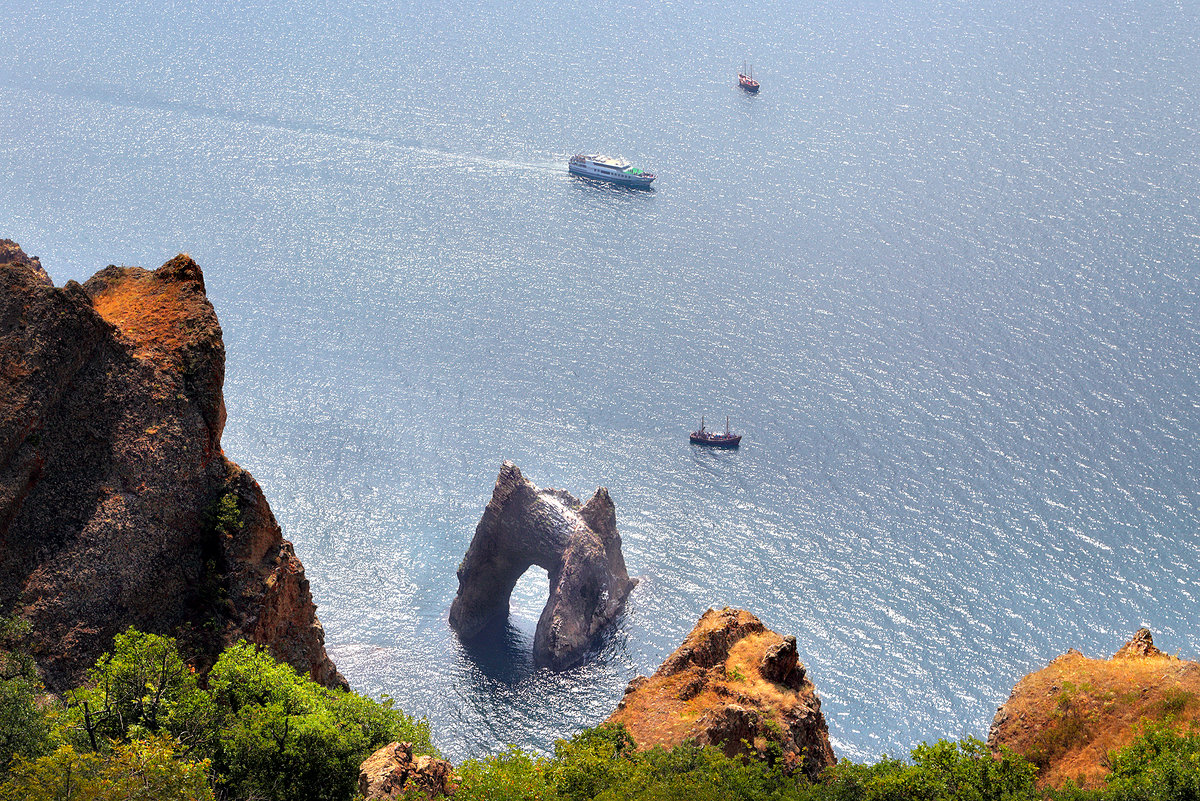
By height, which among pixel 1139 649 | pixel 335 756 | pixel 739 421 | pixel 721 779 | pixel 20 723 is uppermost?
pixel 739 421

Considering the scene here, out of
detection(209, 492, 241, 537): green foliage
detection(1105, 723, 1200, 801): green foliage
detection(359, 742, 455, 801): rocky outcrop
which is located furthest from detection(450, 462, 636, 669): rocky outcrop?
detection(1105, 723, 1200, 801): green foliage

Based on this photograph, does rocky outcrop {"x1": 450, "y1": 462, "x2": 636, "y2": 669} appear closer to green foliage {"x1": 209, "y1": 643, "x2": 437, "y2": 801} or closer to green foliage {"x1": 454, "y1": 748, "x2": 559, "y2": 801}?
green foliage {"x1": 209, "y1": 643, "x2": 437, "y2": 801}

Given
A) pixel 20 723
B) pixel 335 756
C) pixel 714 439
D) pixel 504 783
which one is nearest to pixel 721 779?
pixel 504 783

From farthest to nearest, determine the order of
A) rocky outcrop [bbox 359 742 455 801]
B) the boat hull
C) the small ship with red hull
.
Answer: the small ship with red hull → the boat hull → rocky outcrop [bbox 359 742 455 801]

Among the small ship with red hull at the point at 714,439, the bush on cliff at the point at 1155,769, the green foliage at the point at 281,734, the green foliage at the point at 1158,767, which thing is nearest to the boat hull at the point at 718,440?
the small ship with red hull at the point at 714,439

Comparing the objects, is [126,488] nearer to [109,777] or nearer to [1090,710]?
[109,777]

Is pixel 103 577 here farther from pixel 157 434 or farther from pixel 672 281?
pixel 672 281

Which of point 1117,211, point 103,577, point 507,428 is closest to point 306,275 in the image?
point 507,428
